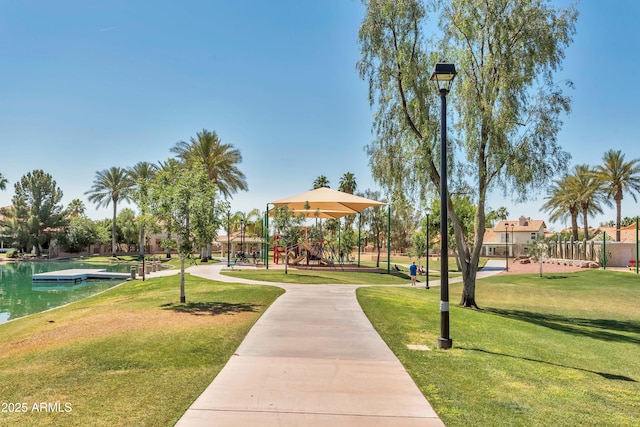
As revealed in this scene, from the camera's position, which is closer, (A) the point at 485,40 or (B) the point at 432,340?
(B) the point at 432,340

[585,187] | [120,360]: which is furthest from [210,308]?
[585,187]

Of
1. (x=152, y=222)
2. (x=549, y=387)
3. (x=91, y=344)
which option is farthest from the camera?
(x=152, y=222)

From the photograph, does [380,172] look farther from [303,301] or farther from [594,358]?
[594,358]

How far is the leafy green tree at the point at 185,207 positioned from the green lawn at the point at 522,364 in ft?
18.8

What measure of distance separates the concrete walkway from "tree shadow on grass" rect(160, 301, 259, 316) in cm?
253

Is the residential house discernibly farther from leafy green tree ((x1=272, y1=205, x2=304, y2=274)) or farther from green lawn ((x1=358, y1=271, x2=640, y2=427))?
green lawn ((x1=358, y1=271, x2=640, y2=427))

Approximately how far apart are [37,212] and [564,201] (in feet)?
239

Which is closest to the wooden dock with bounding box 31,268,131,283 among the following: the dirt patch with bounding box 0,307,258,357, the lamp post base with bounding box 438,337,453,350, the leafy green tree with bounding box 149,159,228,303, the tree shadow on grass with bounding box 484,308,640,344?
the leafy green tree with bounding box 149,159,228,303

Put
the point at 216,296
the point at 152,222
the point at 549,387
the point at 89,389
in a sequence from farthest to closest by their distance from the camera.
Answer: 1. the point at 216,296
2. the point at 152,222
3. the point at 549,387
4. the point at 89,389

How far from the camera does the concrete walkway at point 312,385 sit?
5469 mm

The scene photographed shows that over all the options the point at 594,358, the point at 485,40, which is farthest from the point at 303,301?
the point at 485,40

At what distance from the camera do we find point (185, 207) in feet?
48.5

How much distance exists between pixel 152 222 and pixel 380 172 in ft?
28.6

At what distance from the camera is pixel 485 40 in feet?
57.0
